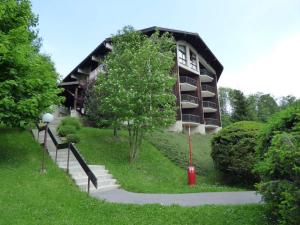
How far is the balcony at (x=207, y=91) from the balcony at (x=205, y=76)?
0.93m

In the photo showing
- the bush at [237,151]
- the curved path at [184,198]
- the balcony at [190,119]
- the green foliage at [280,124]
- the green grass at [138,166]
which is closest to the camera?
the green foliage at [280,124]

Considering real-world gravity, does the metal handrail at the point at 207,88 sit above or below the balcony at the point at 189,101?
above

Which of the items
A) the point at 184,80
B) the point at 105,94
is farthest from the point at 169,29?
the point at 105,94

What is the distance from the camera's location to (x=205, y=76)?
1459 inches

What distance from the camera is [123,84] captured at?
16.6m

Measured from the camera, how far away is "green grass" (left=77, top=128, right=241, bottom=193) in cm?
1257

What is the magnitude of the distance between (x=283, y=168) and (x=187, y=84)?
88.7 ft

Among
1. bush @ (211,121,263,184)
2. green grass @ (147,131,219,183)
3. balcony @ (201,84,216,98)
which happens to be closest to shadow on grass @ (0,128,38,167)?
green grass @ (147,131,219,183)

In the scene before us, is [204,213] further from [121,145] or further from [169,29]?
[169,29]

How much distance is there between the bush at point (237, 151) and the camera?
12953 mm

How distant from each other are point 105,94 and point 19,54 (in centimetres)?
666

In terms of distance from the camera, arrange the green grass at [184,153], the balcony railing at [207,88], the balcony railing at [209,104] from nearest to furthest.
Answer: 1. the green grass at [184,153]
2. the balcony railing at [209,104]
3. the balcony railing at [207,88]

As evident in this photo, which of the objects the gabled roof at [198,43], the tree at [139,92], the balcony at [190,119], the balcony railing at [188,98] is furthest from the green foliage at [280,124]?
the balcony railing at [188,98]

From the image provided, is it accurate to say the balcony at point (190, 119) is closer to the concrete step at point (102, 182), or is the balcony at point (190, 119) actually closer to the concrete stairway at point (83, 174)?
the concrete stairway at point (83, 174)
